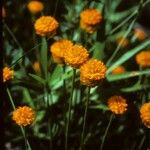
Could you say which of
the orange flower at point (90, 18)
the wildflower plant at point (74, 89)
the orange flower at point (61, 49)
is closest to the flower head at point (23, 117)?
the wildflower plant at point (74, 89)

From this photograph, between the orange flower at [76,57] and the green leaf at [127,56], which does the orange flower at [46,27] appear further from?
the green leaf at [127,56]

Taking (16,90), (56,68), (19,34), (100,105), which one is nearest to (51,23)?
(56,68)

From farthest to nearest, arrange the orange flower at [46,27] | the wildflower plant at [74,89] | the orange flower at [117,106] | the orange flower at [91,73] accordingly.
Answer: the wildflower plant at [74,89] < the orange flower at [46,27] < the orange flower at [117,106] < the orange flower at [91,73]

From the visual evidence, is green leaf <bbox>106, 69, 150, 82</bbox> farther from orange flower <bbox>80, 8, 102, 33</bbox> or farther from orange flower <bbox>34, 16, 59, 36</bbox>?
orange flower <bbox>34, 16, 59, 36</bbox>

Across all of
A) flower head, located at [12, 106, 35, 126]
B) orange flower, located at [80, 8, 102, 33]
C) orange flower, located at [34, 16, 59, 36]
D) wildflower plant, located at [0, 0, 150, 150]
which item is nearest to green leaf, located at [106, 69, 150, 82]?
wildflower plant, located at [0, 0, 150, 150]

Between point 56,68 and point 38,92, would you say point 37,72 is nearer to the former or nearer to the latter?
point 38,92

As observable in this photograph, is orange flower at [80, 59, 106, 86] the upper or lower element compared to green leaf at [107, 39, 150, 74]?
upper

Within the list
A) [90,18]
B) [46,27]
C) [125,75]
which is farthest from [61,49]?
[125,75]

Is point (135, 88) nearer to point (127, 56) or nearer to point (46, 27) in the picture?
point (127, 56)
